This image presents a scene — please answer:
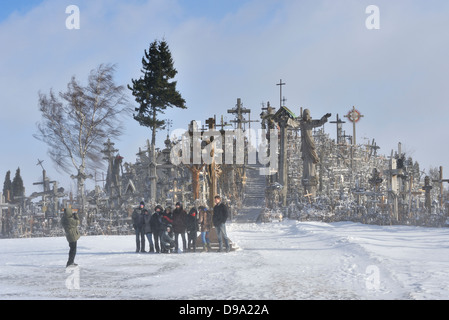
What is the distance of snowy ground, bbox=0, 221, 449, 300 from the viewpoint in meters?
8.32

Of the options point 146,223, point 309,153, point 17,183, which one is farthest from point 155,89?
point 17,183

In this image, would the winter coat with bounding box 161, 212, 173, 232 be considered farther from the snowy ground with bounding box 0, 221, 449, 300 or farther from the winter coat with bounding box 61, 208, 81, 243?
the winter coat with bounding box 61, 208, 81, 243

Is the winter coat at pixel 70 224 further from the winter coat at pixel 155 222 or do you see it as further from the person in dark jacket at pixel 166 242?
the person in dark jacket at pixel 166 242

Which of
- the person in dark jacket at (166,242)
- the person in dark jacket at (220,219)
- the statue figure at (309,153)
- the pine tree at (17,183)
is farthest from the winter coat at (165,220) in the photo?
the pine tree at (17,183)

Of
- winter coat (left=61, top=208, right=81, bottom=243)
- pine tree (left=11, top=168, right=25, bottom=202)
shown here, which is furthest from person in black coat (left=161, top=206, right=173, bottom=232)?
pine tree (left=11, top=168, right=25, bottom=202)

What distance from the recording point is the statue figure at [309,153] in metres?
30.4

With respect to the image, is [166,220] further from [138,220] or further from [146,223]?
[138,220]

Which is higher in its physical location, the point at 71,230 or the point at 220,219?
the point at 220,219

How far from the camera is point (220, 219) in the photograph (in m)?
15.4

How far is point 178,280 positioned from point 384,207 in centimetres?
1768

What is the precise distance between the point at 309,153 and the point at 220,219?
16335 mm

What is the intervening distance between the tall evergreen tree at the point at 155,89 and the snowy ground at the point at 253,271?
16.8 m
